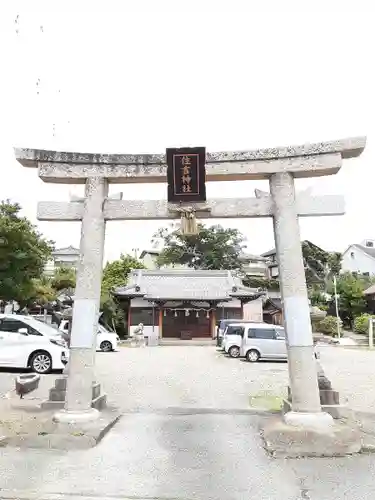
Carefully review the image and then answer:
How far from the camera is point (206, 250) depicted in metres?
55.3

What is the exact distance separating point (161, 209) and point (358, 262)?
5833 cm

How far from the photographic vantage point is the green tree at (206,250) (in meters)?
55.1

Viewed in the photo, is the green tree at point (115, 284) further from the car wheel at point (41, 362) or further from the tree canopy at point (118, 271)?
the car wheel at point (41, 362)

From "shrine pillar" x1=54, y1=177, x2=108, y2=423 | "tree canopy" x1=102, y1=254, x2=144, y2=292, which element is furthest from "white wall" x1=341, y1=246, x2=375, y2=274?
"shrine pillar" x1=54, y1=177, x2=108, y2=423

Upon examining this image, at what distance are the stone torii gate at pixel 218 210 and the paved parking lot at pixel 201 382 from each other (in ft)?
8.58

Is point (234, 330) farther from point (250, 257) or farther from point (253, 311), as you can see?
point (250, 257)

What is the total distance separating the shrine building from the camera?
35.5 meters

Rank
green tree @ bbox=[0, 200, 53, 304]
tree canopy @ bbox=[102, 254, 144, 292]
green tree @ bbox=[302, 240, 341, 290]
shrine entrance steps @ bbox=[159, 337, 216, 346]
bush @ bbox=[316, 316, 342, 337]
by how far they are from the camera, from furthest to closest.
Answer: green tree @ bbox=[302, 240, 341, 290] < tree canopy @ bbox=[102, 254, 144, 292] < bush @ bbox=[316, 316, 342, 337] < shrine entrance steps @ bbox=[159, 337, 216, 346] < green tree @ bbox=[0, 200, 53, 304]

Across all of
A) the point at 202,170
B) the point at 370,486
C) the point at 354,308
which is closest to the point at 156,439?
the point at 370,486

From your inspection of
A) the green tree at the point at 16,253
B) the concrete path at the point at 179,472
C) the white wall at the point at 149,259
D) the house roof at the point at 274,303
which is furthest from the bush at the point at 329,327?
the concrete path at the point at 179,472

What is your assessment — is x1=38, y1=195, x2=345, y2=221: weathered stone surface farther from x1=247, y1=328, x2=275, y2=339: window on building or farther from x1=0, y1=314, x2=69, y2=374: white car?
x1=247, y1=328, x2=275, y2=339: window on building

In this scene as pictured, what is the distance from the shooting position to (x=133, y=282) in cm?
3825

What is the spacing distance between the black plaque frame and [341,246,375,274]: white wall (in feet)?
180

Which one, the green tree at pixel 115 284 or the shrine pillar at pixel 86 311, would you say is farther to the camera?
the green tree at pixel 115 284
